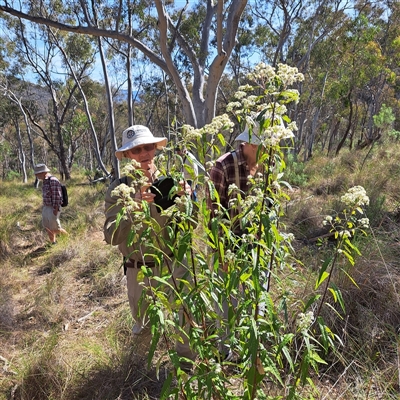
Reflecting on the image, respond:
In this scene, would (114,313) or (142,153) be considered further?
(114,313)

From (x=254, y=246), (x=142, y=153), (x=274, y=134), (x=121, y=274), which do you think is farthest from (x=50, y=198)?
(x=274, y=134)

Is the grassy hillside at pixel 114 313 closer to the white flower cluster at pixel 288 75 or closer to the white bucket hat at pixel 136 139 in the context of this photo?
the white flower cluster at pixel 288 75

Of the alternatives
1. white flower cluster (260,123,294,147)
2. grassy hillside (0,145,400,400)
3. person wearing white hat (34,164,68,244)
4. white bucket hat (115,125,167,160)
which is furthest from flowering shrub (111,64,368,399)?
person wearing white hat (34,164,68,244)

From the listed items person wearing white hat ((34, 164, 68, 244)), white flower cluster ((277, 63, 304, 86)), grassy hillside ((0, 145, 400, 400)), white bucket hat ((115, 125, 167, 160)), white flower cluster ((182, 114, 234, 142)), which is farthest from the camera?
person wearing white hat ((34, 164, 68, 244))

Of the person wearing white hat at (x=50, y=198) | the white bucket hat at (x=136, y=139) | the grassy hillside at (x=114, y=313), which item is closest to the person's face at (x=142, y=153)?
the white bucket hat at (x=136, y=139)

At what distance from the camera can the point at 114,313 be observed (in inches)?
150

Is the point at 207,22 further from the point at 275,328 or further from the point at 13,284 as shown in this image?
the point at 275,328

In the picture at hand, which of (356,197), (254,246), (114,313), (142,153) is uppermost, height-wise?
(142,153)

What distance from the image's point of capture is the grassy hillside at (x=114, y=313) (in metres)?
2.33

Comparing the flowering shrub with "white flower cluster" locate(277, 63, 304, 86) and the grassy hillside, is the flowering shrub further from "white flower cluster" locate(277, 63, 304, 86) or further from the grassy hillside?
the grassy hillside

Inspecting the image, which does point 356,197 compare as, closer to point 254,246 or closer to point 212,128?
point 254,246

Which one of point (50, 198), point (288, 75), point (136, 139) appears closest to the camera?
point (288, 75)

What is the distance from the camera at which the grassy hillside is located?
7.64ft

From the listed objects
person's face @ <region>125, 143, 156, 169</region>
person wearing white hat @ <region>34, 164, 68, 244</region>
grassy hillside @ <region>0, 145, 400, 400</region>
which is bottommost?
grassy hillside @ <region>0, 145, 400, 400</region>
